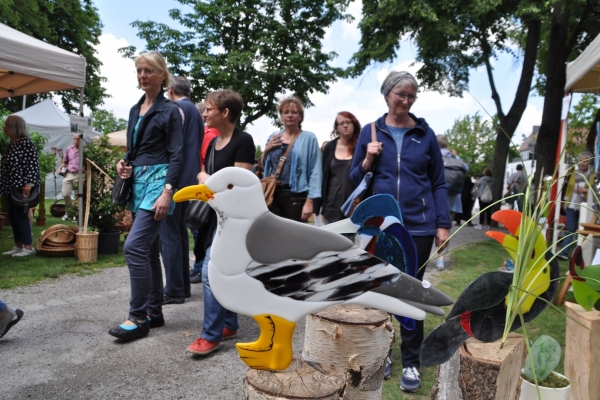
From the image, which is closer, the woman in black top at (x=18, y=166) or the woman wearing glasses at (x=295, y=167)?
the woman wearing glasses at (x=295, y=167)

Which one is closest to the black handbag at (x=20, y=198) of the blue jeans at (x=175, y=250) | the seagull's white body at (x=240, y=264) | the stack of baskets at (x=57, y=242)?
the stack of baskets at (x=57, y=242)

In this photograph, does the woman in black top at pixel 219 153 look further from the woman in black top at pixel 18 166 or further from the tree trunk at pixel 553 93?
the tree trunk at pixel 553 93

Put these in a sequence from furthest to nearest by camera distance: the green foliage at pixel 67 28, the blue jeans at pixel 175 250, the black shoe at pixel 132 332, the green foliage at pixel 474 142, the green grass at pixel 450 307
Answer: the green foliage at pixel 474 142 → the green foliage at pixel 67 28 → the blue jeans at pixel 175 250 → the black shoe at pixel 132 332 → the green grass at pixel 450 307

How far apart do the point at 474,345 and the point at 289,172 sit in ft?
6.38

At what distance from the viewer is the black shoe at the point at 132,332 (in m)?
3.05

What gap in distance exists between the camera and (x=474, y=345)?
1.74m

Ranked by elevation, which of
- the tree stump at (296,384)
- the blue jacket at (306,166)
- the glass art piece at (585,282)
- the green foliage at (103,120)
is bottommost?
the tree stump at (296,384)

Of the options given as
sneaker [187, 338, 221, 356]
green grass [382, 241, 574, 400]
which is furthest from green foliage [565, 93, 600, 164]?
sneaker [187, 338, 221, 356]

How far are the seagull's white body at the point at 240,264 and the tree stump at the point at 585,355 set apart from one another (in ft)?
3.62

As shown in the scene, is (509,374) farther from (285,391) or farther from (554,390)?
(285,391)

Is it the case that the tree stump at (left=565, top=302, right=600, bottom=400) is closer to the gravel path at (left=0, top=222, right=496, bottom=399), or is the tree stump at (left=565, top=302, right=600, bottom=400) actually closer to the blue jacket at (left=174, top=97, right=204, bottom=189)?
the gravel path at (left=0, top=222, right=496, bottom=399)

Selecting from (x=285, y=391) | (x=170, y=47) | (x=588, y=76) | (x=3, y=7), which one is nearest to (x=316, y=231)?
(x=285, y=391)

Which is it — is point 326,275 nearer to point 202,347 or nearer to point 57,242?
point 202,347

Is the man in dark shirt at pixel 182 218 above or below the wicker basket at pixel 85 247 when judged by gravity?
above
